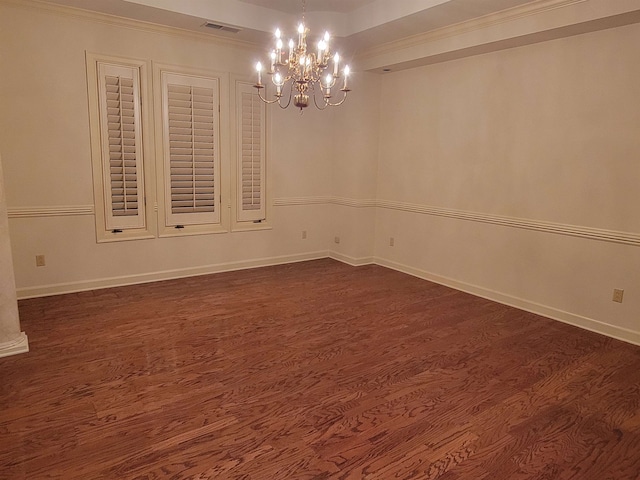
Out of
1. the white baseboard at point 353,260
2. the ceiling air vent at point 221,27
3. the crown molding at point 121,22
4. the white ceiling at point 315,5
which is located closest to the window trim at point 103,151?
the crown molding at point 121,22

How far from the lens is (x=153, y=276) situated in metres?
5.16

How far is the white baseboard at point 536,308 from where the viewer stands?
3776 mm

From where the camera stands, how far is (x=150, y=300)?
177 inches

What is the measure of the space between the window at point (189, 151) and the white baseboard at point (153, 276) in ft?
1.63

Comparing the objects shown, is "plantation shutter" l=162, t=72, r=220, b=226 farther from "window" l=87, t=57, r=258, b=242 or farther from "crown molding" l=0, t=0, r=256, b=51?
"crown molding" l=0, t=0, r=256, b=51

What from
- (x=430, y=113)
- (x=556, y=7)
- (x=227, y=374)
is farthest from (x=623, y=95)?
(x=227, y=374)

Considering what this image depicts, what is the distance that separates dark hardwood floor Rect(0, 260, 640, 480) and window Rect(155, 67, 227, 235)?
1.23 m

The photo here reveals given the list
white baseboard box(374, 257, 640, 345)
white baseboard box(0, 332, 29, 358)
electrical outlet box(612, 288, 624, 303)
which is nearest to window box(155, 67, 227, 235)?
white baseboard box(0, 332, 29, 358)

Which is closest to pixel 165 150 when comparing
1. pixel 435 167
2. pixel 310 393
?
pixel 435 167

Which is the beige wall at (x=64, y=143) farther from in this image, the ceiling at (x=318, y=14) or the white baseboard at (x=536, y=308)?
the white baseboard at (x=536, y=308)

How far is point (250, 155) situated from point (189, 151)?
2.66ft

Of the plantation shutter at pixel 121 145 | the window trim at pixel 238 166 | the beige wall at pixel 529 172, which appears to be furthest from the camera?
the window trim at pixel 238 166

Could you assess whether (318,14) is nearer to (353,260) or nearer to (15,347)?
(353,260)

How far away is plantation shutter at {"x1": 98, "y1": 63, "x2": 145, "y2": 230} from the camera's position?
4.60 m
